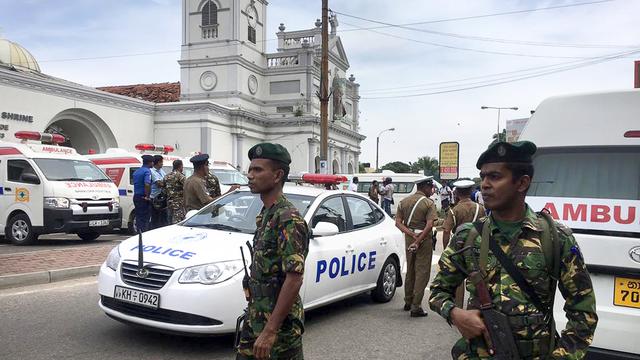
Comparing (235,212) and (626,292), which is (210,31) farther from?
(626,292)

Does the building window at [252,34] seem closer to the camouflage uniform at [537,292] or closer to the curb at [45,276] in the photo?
the curb at [45,276]

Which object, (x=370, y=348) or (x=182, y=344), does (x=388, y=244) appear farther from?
(x=182, y=344)

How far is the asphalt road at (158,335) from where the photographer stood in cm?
473

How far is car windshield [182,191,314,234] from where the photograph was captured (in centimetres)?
561

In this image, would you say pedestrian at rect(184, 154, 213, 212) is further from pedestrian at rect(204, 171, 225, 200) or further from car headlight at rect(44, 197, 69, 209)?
car headlight at rect(44, 197, 69, 209)

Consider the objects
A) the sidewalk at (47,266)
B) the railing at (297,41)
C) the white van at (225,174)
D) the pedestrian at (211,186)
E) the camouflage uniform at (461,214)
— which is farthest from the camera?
the railing at (297,41)

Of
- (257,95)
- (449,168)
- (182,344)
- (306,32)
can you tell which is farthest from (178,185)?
(306,32)

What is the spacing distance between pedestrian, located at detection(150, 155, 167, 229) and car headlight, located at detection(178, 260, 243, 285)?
535 centimetres

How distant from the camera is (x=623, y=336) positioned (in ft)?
12.1

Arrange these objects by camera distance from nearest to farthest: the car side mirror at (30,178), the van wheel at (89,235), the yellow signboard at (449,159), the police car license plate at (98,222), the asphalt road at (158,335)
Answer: the asphalt road at (158,335), the car side mirror at (30,178), the police car license plate at (98,222), the van wheel at (89,235), the yellow signboard at (449,159)

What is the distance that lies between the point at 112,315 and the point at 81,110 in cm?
2466

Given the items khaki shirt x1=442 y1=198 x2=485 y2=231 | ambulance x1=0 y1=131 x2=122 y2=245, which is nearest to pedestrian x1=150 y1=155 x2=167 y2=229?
ambulance x1=0 y1=131 x2=122 y2=245

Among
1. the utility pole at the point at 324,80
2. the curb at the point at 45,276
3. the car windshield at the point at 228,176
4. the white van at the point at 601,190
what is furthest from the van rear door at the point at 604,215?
the utility pole at the point at 324,80

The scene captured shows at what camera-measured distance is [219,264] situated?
4.70m
